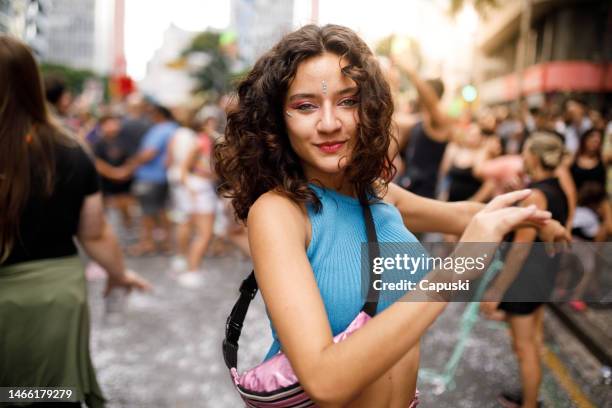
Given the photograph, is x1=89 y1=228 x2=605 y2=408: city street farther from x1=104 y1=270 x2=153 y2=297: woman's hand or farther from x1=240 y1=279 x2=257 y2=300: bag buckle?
x1=240 y1=279 x2=257 y2=300: bag buckle

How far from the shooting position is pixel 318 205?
4.86ft

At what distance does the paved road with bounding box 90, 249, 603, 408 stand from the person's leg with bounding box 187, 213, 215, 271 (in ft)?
1.52

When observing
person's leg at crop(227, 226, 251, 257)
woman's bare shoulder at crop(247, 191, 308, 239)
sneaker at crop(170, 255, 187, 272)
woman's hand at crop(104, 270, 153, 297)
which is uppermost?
woman's bare shoulder at crop(247, 191, 308, 239)

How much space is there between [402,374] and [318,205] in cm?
48

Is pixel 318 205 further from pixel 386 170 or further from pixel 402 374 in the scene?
pixel 402 374

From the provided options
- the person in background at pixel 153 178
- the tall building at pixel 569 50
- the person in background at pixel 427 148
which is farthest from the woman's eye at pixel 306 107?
the tall building at pixel 569 50

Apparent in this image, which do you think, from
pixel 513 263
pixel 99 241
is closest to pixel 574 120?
pixel 513 263

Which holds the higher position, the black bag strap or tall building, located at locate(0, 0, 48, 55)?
tall building, located at locate(0, 0, 48, 55)

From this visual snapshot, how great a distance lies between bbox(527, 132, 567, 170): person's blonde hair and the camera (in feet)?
12.9

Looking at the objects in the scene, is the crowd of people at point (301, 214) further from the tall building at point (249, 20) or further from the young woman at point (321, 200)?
the tall building at point (249, 20)

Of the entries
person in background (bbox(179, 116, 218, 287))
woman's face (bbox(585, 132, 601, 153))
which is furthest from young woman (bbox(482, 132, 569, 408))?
person in background (bbox(179, 116, 218, 287))

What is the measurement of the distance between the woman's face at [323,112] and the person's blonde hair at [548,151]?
2.84 m

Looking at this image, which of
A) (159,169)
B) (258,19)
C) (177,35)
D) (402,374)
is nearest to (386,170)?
(402,374)

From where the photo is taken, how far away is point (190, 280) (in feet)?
21.7
